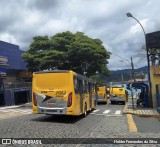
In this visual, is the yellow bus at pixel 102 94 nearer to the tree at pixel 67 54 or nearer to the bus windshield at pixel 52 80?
the tree at pixel 67 54

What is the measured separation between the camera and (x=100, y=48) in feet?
175

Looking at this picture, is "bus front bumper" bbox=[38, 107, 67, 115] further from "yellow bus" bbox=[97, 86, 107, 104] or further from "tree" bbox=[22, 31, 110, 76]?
"tree" bbox=[22, 31, 110, 76]

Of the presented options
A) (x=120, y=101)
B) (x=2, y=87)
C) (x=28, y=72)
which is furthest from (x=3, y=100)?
(x=120, y=101)

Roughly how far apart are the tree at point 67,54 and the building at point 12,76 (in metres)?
1.93

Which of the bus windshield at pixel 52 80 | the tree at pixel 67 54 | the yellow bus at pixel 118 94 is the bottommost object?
the yellow bus at pixel 118 94

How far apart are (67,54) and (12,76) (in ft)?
31.4

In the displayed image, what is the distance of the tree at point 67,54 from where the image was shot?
165 feet

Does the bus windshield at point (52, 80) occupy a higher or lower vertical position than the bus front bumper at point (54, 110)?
higher

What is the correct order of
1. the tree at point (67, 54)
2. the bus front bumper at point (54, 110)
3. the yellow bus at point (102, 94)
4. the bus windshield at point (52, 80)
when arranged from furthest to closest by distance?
the tree at point (67, 54)
the yellow bus at point (102, 94)
the bus windshield at point (52, 80)
the bus front bumper at point (54, 110)

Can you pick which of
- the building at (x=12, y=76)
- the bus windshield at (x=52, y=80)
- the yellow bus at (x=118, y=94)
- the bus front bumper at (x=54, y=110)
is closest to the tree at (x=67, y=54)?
the building at (x=12, y=76)

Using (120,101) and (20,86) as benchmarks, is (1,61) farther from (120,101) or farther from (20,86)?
(120,101)

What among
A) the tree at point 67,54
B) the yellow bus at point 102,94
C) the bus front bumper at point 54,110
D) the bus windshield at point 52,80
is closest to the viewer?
the bus front bumper at point 54,110

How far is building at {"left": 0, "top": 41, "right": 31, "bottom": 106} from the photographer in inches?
1902

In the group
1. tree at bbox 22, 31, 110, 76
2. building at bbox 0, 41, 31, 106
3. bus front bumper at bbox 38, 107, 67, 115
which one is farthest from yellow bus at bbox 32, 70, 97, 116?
tree at bbox 22, 31, 110, 76
